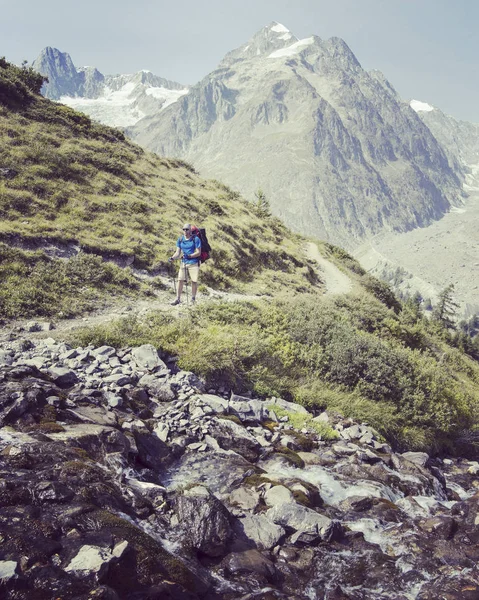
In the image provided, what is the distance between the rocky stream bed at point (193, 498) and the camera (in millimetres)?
5605

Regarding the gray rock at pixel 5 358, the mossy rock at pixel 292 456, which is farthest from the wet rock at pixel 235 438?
the gray rock at pixel 5 358

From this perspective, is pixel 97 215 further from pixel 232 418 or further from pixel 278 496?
pixel 278 496

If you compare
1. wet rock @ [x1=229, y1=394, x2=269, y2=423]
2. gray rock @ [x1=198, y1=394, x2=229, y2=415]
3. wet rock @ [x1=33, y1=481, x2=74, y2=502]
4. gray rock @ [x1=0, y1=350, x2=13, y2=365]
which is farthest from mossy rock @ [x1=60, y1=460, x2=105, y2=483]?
wet rock @ [x1=229, y1=394, x2=269, y2=423]

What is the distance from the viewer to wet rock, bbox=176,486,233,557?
6828mm

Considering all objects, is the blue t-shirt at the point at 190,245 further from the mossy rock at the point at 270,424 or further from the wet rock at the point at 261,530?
the wet rock at the point at 261,530

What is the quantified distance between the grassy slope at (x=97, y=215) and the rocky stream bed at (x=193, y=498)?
Result: 6441 mm

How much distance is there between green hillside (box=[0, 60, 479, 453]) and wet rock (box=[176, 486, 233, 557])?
19.6 feet

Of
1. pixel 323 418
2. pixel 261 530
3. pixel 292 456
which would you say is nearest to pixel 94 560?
pixel 261 530

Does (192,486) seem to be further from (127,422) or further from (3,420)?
(3,420)

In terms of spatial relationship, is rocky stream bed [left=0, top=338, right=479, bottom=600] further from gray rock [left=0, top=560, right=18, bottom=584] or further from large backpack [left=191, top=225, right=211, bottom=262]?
large backpack [left=191, top=225, right=211, bottom=262]

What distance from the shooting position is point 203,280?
2345 centimetres

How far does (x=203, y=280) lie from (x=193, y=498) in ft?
54.9

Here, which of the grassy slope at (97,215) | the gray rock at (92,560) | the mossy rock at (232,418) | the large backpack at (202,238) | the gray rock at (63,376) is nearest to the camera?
the gray rock at (92,560)

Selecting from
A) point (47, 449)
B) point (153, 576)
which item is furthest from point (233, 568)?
point (47, 449)
